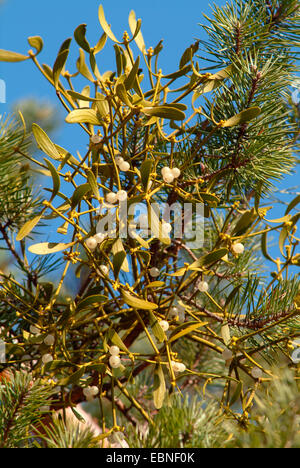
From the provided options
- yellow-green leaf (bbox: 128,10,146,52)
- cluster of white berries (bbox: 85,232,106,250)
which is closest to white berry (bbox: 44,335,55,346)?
cluster of white berries (bbox: 85,232,106,250)

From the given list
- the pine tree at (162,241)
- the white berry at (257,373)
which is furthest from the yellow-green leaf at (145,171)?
the white berry at (257,373)

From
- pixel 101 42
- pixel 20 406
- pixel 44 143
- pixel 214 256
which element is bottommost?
pixel 20 406

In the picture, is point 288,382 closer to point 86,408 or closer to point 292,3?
point 292,3

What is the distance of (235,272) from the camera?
74cm

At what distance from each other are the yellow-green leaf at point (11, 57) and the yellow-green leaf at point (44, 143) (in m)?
0.06

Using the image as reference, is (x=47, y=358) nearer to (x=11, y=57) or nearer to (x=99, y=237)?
(x=99, y=237)

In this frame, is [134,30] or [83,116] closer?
[83,116]

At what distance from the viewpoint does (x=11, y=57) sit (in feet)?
1.55

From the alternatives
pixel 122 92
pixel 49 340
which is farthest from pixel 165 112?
pixel 49 340

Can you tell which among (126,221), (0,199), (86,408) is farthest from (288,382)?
(86,408)

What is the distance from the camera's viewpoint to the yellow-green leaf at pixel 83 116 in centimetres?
47

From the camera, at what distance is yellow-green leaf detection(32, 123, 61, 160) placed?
1.66 feet

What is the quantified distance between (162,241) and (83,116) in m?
0.13

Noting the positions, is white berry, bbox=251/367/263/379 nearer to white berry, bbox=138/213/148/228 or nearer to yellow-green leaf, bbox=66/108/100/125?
white berry, bbox=138/213/148/228
